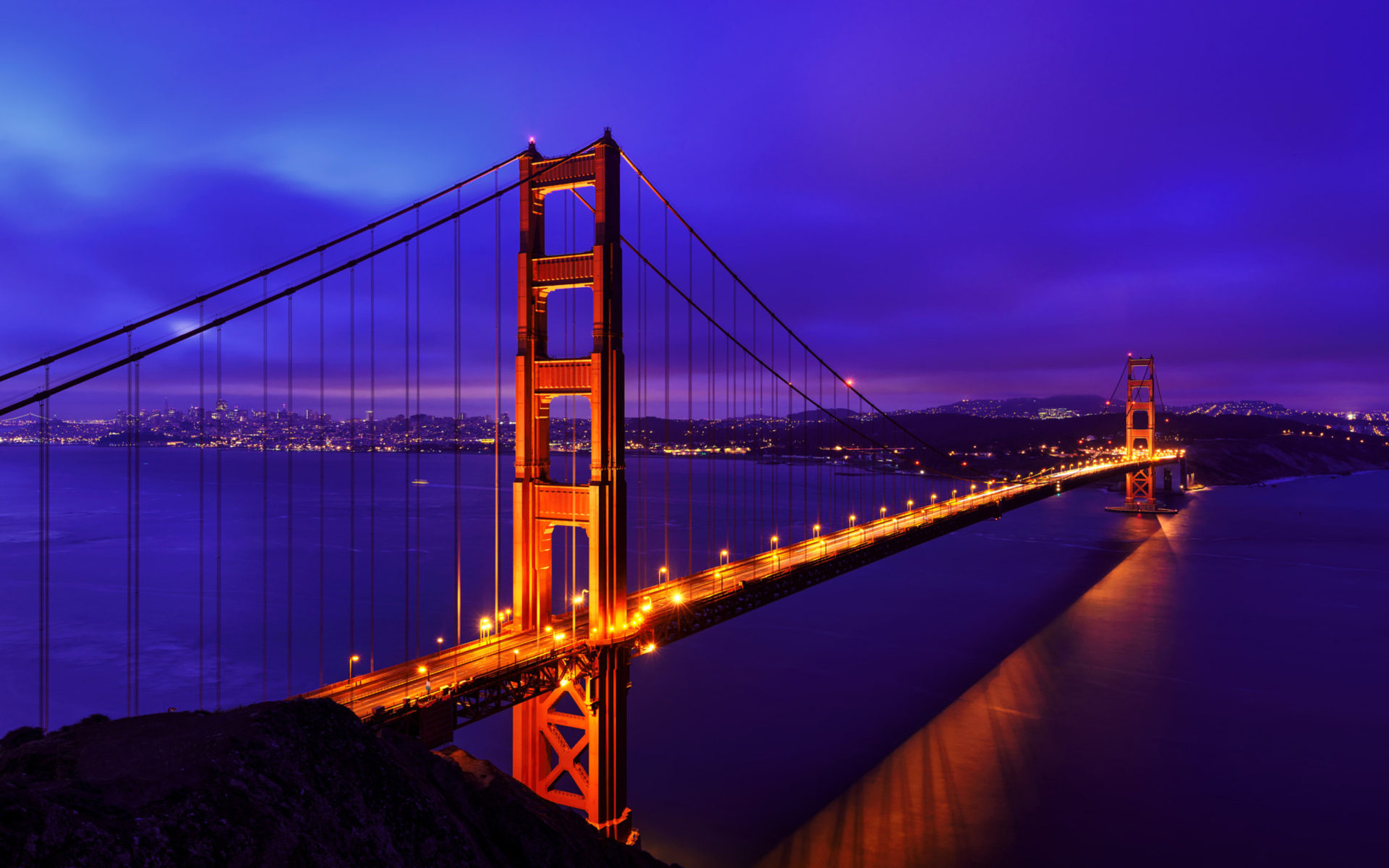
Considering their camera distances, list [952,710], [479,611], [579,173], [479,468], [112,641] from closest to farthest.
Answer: [579,173]
[952,710]
[112,641]
[479,611]
[479,468]

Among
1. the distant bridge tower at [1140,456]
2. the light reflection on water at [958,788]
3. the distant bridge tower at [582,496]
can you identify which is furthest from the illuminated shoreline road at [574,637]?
the distant bridge tower at [1140,456]

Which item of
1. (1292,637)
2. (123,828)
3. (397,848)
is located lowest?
(1292,637)

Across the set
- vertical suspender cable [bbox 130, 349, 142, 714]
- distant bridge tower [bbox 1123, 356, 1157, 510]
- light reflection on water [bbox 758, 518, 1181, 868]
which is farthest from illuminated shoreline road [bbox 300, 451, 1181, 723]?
distant bridge tower [bbox 1123, 356, 1157, 510]

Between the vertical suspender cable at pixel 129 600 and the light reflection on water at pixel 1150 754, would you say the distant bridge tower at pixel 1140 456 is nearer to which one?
the light reflection on water at pixel 1150 754

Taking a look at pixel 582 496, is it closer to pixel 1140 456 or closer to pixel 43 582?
pixel 43 582

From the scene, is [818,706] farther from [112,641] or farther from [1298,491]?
[1298,491]

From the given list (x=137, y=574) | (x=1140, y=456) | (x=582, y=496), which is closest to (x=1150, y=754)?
(x=582, y=496)

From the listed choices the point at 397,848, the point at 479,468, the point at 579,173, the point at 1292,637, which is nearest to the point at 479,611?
the point at 579,173

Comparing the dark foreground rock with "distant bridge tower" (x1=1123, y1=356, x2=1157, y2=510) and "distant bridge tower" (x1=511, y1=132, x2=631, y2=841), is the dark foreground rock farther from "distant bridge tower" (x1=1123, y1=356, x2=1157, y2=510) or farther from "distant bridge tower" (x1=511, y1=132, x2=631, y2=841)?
"distant bridge tower" (x1=1123, y1=356, x2=1157, y2=510)
